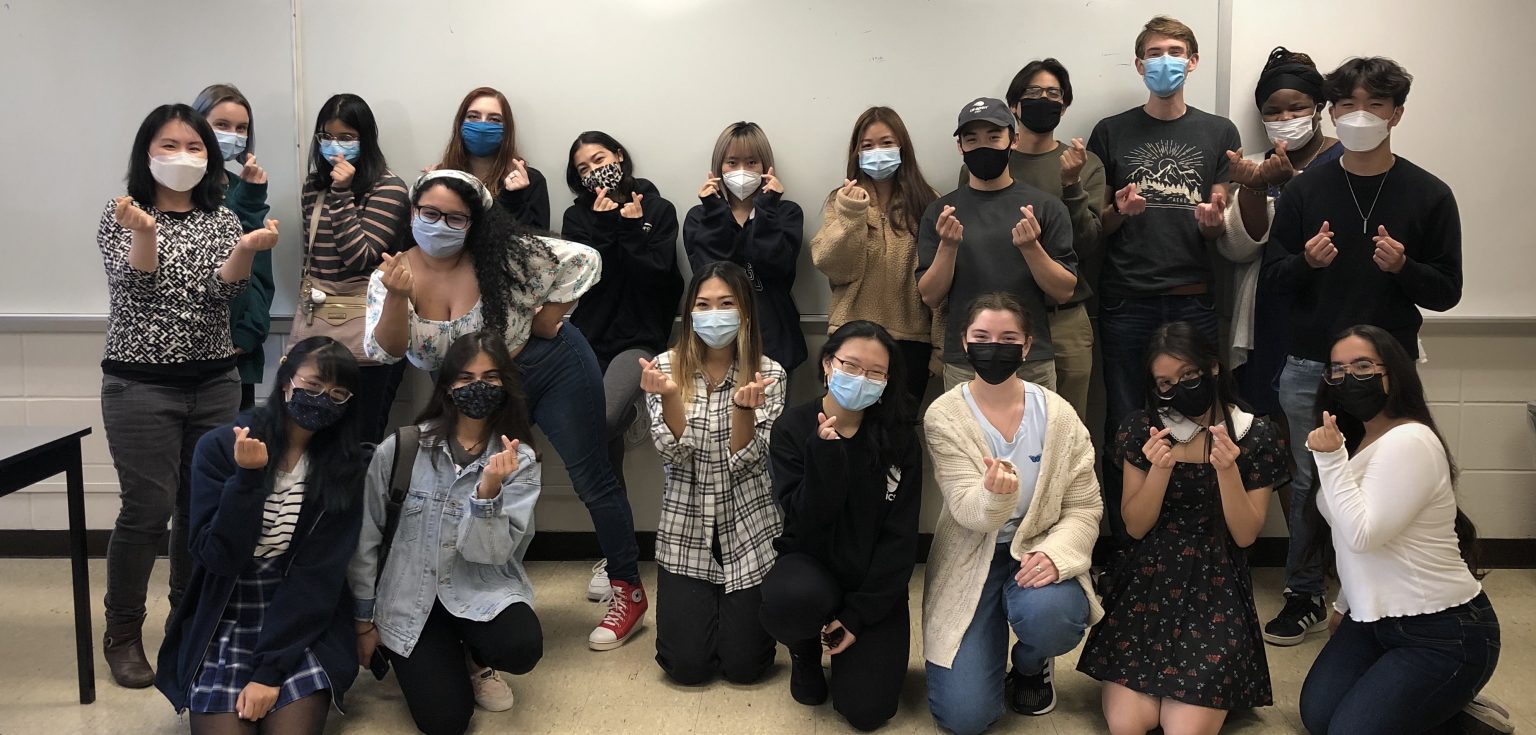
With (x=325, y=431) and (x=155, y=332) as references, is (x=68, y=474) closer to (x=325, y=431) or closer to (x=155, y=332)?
(x=155, y=332)

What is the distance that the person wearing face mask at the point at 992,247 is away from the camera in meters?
3.13

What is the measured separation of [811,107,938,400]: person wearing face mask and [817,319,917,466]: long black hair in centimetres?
76

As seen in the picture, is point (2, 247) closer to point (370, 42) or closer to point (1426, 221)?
point (370, 42)

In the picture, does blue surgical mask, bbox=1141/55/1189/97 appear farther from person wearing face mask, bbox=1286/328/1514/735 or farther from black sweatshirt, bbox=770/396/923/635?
black sweatshirt, bbox=770/396/923/635

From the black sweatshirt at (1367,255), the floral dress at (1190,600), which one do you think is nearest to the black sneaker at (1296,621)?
the floral dress at (1190,600)

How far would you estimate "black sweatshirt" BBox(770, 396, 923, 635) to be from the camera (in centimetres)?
266

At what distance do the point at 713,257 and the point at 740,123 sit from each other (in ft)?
1.63

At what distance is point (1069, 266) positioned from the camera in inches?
126

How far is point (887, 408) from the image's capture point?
8.87 ft

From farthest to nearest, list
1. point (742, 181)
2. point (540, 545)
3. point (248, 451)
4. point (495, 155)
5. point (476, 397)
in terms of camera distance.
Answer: point (540, 545)
point (495, 155)
point (742, 181)
point (476, 397)
point (248, 451)

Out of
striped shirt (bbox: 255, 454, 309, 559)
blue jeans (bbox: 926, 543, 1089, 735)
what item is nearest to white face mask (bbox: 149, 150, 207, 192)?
striped shirt (bbox: 255, 454, 309, 559)

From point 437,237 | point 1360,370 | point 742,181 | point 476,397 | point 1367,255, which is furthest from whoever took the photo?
point 742,181

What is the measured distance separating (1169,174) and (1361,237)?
2.07 ft

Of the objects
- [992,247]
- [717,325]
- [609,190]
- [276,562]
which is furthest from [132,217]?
[992,247]
